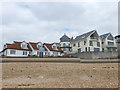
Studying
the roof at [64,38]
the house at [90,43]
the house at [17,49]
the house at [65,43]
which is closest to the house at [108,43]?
the house at [90,43]

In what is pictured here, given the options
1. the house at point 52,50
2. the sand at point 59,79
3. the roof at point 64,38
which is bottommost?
the sand at point 59,79

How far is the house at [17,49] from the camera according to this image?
90.3ft

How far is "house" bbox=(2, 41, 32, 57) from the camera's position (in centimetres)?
2752

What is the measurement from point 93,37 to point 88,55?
14.8m

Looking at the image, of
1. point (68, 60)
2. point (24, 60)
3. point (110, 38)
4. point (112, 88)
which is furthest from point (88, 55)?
point (110, 38)

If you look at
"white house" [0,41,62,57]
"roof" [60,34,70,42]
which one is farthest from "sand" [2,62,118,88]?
"roof" [60,34,70,42]

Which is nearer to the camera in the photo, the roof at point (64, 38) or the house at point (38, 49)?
the house at point (38, 49)

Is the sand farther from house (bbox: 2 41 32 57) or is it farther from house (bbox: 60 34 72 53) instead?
house (bbox: 60 34 72 53)

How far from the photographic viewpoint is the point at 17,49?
28.5 meters

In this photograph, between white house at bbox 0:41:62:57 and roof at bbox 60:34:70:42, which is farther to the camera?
roof at bbox 60:34:70:42

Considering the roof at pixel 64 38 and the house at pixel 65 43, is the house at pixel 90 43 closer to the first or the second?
the house at pixel 65 43

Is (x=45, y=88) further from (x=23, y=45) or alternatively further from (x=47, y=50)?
(x=47, y=50)

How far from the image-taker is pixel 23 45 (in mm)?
30531

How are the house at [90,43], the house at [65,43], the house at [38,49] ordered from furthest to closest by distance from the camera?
the house at [65,43], the house at [90,43], the house at [38,49]
